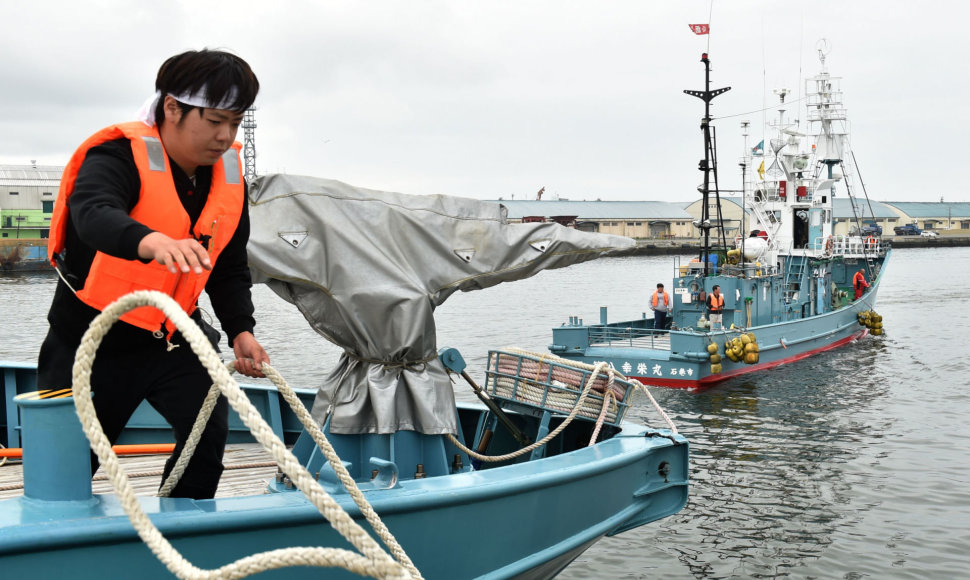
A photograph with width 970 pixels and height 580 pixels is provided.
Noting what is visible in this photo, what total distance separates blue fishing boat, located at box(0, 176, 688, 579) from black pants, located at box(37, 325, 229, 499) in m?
0.17

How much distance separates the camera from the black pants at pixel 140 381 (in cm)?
351

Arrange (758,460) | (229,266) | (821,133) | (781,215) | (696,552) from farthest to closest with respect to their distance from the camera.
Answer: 1. (821,133)
2. (781,215)
3. (758,460)
4. (696,552)
5. (229,266)

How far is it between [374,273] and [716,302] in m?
17.6

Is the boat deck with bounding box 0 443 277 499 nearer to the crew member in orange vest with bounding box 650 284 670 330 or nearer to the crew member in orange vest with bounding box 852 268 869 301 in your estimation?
the crew member in orange vest with bounding box 650 284 670 330

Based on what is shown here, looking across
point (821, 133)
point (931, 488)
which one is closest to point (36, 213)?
point (821, 133)

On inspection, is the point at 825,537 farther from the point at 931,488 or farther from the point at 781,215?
the point at 781,215

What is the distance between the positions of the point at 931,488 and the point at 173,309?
11932mm

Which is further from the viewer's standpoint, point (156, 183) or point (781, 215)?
point (781, 215)

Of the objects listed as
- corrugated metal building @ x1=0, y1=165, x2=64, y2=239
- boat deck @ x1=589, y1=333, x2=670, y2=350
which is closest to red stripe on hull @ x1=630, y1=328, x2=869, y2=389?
boat deck @ x1=589, y1=333, x2=670, y2=350

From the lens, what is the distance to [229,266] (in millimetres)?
3961

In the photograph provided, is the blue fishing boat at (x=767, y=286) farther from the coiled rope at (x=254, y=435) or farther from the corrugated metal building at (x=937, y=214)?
the corrugated metal building at (x=937, y=214)

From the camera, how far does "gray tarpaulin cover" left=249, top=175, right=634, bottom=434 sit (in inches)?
205

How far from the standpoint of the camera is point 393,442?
530 centimetres

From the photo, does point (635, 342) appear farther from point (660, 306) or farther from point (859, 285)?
point (859, 285)
